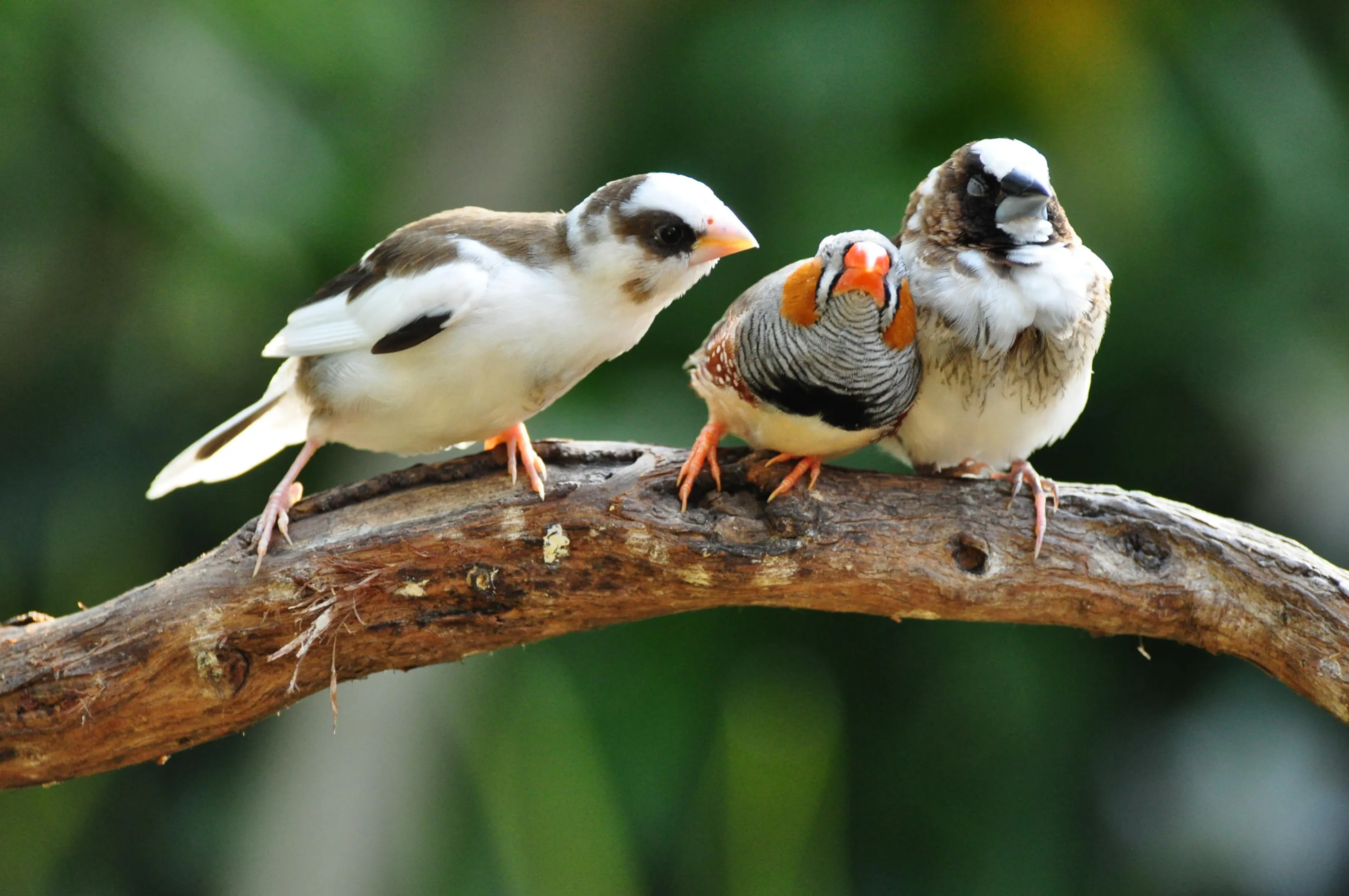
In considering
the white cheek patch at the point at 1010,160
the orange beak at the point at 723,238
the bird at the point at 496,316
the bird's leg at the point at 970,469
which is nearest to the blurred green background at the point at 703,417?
the bird's leg at the point at 970,469

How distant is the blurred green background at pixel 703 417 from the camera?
368 centimetres

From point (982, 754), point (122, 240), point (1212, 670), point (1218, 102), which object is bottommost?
point (982, 754)

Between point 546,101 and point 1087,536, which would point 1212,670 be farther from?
point 546,101

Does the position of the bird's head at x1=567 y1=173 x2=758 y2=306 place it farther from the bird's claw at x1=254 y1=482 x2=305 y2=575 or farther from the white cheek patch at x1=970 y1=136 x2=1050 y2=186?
the bird's claw at x1=254 y1=482 x2=305 y2=575

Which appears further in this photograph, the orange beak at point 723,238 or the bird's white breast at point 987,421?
the bird's white breast at point 987,421

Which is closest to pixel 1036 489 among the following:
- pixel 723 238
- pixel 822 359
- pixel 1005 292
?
pixel 1005 292

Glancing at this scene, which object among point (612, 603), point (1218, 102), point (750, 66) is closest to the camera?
point (612, 603)

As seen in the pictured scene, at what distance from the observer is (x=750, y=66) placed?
4.16 metres

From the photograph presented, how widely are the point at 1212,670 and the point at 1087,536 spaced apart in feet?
6.57

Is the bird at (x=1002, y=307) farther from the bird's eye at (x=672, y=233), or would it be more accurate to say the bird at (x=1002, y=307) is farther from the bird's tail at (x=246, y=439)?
the bird's tail at (x=246, y=439)

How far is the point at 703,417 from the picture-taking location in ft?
12.6

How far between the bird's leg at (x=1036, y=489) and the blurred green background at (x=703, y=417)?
1.50m

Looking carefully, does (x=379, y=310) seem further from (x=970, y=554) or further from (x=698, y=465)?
(x=970, y=554)

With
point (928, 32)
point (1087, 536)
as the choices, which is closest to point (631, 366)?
point (928, 32)
